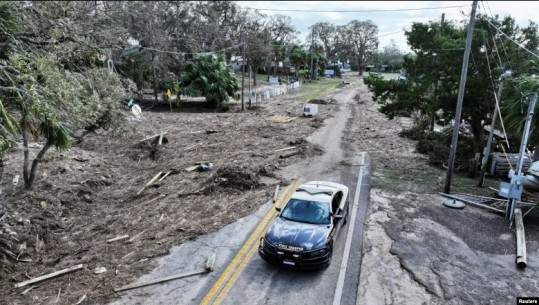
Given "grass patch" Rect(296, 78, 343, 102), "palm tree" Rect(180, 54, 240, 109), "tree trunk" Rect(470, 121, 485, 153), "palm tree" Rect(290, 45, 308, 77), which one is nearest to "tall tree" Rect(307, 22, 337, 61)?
"palm tree" Rect(290, 45, 308, 77)

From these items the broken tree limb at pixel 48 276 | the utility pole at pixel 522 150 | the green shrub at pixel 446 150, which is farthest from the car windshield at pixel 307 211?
the green shrub at pixel 446 150

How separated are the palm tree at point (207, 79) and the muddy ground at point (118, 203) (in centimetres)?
1280

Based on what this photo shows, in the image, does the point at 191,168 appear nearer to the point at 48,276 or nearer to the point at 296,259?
the point at 48,276

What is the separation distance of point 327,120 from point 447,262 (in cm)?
2338

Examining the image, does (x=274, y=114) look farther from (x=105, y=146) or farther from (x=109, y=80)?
(x=109, y=80)

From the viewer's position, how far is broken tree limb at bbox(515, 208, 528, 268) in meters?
9.52

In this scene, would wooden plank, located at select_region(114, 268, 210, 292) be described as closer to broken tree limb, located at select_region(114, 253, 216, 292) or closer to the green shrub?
broken tree limb, located at select_region(114, 253, 216, 292)

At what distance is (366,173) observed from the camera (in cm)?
1748

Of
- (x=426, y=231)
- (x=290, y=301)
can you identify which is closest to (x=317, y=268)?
(x=290, y=301)

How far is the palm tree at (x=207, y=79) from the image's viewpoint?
36.7 meters

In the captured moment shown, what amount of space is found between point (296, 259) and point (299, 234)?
0.68 metres

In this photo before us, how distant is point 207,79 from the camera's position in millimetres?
36719

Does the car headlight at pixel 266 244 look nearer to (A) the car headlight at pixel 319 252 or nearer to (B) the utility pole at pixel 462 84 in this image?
(A) the car headlight at pixel 319 252

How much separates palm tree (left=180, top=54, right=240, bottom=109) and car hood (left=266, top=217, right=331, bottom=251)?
94.2 ft
